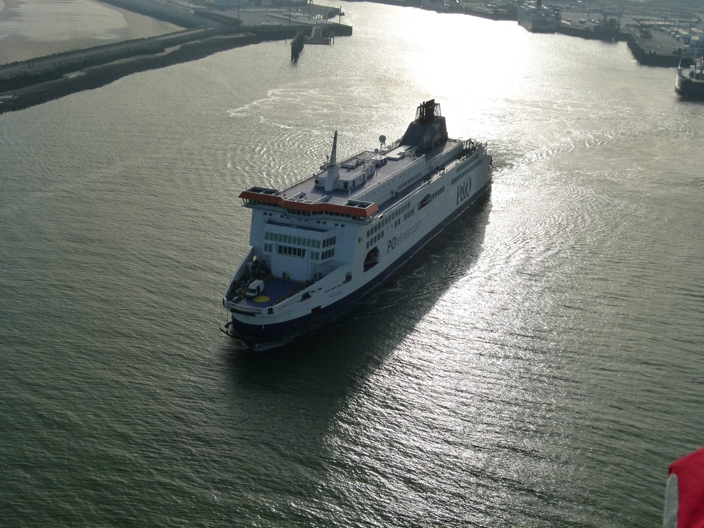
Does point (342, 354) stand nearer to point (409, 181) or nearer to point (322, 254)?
point (322, 254)

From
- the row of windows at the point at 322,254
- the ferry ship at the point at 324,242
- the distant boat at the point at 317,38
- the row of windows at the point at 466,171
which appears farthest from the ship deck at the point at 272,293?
the distant boat at the point at 317,38

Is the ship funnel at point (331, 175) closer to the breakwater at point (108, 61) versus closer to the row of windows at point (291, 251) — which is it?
the row of windows at point (291, 251)

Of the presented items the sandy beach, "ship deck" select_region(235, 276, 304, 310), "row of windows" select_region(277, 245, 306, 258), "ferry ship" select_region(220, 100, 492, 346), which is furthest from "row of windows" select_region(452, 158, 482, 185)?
the sandy beach

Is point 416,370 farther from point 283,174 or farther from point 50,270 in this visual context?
point 283,174

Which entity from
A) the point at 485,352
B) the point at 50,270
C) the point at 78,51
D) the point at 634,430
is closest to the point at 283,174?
the point at 50,270

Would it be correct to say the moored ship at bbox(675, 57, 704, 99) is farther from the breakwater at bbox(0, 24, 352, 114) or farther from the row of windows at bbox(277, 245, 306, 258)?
the row of windows at bbox(277, 245, 306, 258)
